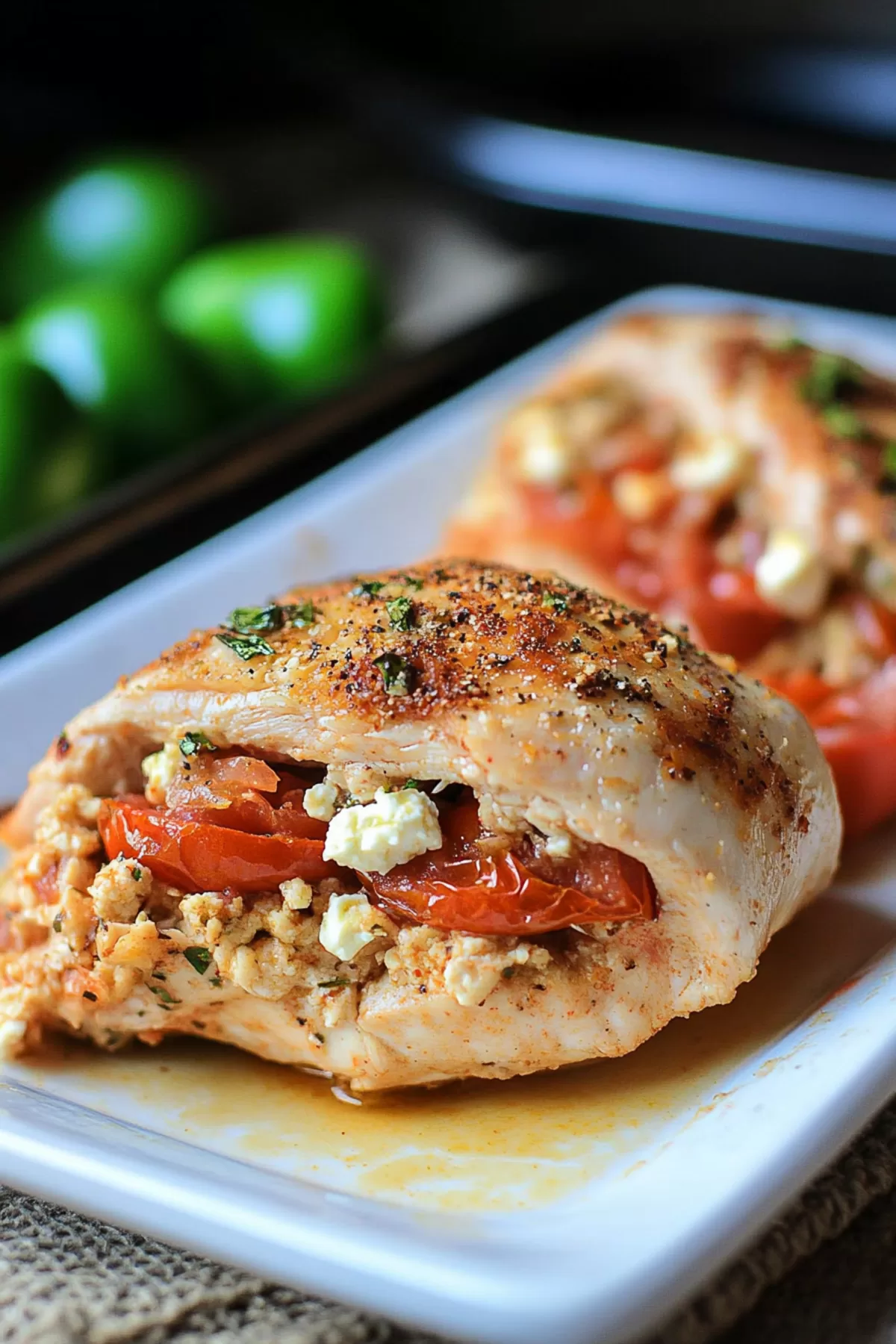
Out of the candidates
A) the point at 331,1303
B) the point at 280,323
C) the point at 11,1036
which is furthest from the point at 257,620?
the point at 280,323

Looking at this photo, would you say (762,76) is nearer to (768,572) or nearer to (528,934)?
(768,572)

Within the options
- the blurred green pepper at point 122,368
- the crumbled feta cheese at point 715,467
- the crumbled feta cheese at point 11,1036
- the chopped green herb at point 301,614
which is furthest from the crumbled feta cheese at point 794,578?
the blurred green pepper at point 122,368

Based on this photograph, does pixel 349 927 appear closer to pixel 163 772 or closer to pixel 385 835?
pixel 385 835

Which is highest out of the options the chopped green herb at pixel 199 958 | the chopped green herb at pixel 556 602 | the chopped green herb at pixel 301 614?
the chopped green herb at pixel 556 602

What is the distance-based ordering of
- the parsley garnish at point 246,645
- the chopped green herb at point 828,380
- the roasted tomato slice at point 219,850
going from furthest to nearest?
the chopped green herb at point 828,380 → the parsley garnish at point 246,645 → the roasted tomato slice at point 219,850

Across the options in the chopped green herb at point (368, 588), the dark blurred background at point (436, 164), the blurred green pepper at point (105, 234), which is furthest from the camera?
the blurred green pepper at point (105, 234)

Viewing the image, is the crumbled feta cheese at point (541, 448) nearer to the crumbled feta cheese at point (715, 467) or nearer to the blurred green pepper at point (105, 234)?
the crumbled feta cheese at point (715, 467)
